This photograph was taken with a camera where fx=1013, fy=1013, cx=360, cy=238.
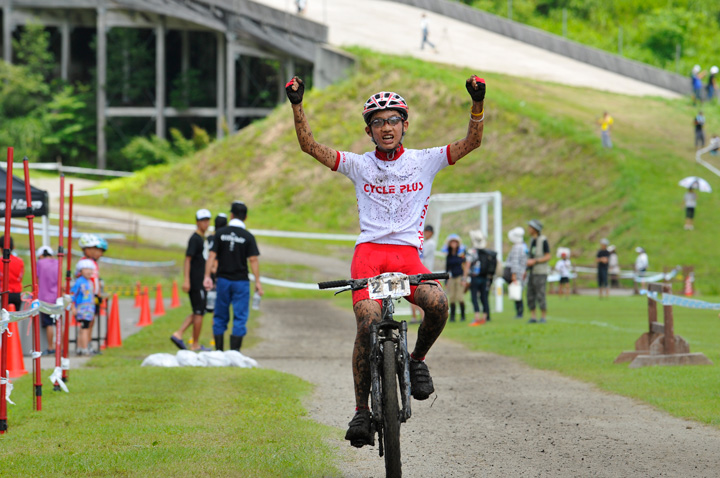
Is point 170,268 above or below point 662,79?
below

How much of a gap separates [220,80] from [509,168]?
23.3 metres

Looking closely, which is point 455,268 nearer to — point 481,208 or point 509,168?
point 481,208

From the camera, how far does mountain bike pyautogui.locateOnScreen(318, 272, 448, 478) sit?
6.00m

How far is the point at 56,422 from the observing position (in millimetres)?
8367

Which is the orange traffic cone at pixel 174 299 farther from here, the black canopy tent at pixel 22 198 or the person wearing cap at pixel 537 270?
the person wearing cap at pixel 537 270

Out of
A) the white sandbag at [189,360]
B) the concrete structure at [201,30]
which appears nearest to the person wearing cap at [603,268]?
the white sandbag at [189,360]

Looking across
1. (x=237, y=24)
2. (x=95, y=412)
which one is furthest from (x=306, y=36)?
(x=95, y=412)

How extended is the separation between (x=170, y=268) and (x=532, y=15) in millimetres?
55397

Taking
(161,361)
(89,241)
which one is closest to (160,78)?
(89,241)

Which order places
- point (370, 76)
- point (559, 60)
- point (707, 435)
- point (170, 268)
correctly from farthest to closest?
point (559, 60), point (370, 76), point (170, 268), point (707, 435)

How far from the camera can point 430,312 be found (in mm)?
6512

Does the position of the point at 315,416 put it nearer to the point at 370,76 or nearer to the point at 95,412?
the point at 95,412

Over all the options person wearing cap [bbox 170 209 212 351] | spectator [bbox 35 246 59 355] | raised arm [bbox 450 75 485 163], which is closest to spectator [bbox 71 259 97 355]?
spectator [bbox 35 246 59 355]

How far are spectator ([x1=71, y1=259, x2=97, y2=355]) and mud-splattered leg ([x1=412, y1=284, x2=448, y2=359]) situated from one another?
8.96 m
